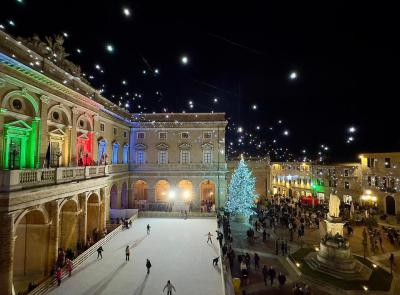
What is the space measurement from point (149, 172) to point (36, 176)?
64.5 feet

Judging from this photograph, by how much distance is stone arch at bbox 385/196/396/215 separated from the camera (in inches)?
1285

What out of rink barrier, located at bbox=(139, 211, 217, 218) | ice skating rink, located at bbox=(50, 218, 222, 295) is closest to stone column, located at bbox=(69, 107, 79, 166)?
ice skating rink, located at bbox=(50, 218, 222, 295)

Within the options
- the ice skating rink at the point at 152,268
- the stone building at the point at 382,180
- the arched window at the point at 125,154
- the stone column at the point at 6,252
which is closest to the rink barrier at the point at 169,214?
the ice skating rink at the point at 152,268

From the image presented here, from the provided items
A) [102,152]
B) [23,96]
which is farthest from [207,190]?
[23,96]

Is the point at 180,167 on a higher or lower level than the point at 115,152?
lower

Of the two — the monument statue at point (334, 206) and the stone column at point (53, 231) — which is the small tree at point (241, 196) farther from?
the stone column at point (53, 231)

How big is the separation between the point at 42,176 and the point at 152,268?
8127 millimetres

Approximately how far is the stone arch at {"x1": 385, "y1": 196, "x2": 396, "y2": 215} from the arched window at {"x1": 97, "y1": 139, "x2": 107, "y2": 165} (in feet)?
118

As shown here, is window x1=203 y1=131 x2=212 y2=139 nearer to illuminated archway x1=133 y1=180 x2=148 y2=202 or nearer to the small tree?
the small tree

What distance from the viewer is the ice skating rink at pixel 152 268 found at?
1248 cm

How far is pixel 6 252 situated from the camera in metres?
11.3

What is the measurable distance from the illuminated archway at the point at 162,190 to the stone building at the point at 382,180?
93.7 ft

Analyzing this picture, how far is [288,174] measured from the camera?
177 feet

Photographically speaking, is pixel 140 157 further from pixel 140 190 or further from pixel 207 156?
pixel 207 156
